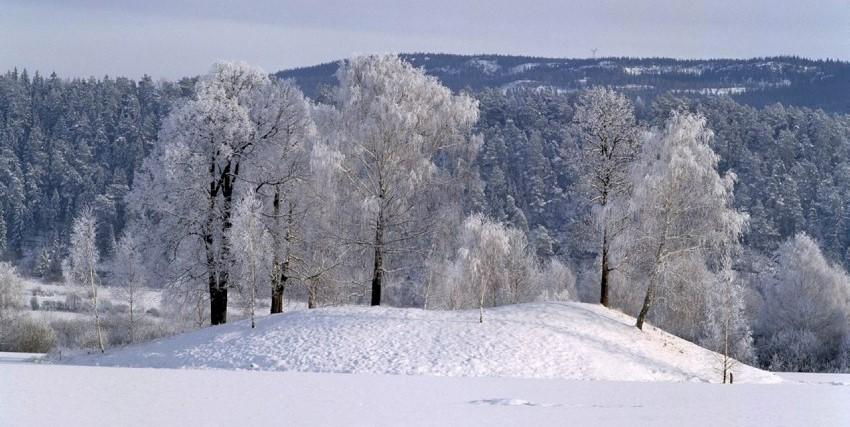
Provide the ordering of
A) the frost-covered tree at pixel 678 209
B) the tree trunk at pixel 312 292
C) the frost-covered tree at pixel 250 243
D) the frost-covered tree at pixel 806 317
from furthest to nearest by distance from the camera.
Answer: the frost-covered tree at pixel 806 317
the tree trunk at pixel 312 292
the frost-covered tree at pixel 678 209
the frost-covered tree at pixel 250 243

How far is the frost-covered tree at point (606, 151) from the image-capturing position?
33625mm

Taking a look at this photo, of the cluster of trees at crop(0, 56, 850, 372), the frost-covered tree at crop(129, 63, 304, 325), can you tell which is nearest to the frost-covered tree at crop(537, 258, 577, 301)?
the cluster of trees at crop(0, 56, 850, 372)

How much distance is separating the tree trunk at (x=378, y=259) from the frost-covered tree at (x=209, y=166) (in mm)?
5461

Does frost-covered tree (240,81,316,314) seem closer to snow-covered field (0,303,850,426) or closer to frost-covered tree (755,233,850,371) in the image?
snow-covered field (0,303,850,426)

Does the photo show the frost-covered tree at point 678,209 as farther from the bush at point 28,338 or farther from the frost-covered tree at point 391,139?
the bush at point 28,338

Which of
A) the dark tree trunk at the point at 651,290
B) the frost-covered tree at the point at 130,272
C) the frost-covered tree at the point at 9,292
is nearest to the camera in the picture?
the dark tree trunk at the point at 651,290

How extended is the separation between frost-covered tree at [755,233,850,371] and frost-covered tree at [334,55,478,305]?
3096 cm

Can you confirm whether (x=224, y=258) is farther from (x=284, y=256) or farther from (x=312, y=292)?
(x=312, y=292)

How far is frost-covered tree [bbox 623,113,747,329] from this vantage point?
30281 millimetres

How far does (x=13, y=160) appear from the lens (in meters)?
108

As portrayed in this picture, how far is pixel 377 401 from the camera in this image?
1839 cm

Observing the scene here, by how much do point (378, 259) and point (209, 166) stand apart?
780 cm

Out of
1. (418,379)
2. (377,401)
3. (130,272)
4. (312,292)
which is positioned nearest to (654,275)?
(418,379)

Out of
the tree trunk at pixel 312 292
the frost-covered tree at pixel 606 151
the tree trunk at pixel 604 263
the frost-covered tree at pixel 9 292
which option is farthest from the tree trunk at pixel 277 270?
the frost-covered tree at pixel 9 292
